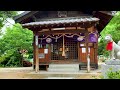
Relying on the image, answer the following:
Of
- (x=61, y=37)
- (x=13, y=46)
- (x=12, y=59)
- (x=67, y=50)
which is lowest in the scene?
(x=12, y=59)

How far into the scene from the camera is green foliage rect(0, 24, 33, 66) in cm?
2473

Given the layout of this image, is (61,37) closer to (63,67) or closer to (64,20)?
(64,20)

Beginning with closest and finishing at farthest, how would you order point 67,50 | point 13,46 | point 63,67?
point 63,67 → point 67,50 → point 13,46

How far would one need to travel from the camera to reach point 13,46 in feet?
82.9

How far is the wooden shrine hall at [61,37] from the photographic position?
1700cm

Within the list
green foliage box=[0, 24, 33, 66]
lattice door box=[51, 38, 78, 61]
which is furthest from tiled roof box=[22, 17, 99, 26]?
green foliage box=[0, 24, 33, 66]

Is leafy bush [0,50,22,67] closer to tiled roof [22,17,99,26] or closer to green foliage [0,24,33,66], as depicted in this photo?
green foliage [0,24,33,66]


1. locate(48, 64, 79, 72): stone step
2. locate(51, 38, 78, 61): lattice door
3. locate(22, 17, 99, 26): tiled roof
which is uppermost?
locate(22, 17, 99, 26): tiled roof

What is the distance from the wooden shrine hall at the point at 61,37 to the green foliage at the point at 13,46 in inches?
247

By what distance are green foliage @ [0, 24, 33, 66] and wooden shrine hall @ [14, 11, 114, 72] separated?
6.27 m

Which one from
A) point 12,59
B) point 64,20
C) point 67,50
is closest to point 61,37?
point 67,50

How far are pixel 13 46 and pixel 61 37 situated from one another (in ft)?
26.6

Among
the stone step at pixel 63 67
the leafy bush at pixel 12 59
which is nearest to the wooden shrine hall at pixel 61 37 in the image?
the stone step at pixel 63 67
